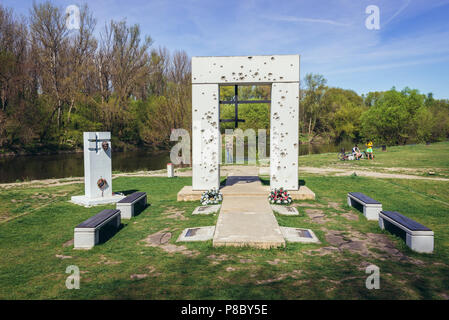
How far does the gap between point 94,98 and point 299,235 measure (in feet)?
140

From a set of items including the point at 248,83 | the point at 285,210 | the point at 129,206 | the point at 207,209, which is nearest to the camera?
the point at 129,206

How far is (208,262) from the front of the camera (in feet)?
16.5

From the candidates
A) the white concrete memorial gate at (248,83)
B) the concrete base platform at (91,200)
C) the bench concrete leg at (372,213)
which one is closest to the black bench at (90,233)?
the concrete base platform at (91,200)

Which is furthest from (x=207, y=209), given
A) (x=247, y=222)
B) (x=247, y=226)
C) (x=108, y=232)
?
(x=108, y=232)

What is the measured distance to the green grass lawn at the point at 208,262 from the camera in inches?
159

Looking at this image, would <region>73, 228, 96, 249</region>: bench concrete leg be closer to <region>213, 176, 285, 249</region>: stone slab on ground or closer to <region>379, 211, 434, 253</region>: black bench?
<region>213, 176, 285, 249</region>: stone slab on ground

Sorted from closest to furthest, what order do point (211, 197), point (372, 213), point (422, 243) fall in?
point (422, 243), point (372, 213), point (211, 197)

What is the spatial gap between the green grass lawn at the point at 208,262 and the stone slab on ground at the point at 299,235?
188mm

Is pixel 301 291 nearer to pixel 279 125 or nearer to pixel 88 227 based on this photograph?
pixel 88 227

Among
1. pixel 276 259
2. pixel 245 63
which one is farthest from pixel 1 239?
pixel 245 63

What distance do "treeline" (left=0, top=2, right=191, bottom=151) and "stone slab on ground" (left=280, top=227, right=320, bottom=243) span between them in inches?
961

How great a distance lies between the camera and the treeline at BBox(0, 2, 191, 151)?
32844 mm

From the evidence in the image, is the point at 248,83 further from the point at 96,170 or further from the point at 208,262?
the point at 208,262

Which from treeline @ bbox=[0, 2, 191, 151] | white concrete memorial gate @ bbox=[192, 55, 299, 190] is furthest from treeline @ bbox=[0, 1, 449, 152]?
white concrete memorial gate @ bbox=[192, 55, 299, 190]
